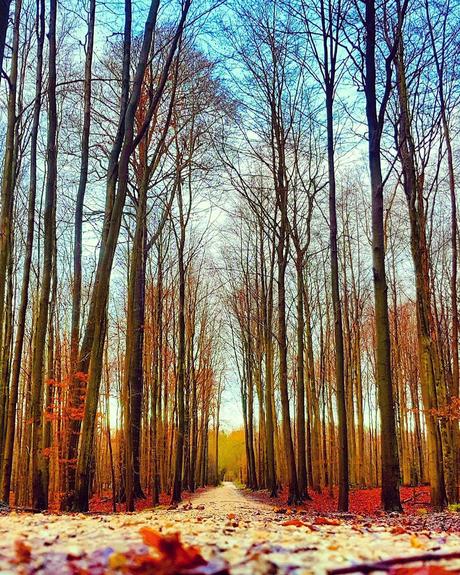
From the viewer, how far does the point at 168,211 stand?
1227 centimetres

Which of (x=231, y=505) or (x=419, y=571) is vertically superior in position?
(x=419, y=571)

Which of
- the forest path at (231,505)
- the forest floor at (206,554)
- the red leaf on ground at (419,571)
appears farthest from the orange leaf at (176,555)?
the forest path at (231,505)

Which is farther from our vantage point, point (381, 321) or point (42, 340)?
point (42, 340)

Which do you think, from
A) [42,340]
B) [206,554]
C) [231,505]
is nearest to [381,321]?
[42,340]

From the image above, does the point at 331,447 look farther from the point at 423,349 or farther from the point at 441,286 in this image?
the point at 423,349

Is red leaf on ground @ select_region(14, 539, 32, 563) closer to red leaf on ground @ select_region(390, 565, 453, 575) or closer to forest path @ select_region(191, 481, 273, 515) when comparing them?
red leaf on ground @ select_region(390, 565, 453, 575)

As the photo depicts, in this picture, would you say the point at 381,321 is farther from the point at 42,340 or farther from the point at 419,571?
the point at 419,571

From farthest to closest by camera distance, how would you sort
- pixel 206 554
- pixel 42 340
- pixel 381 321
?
pixel 42 340, pixel 381 321, pixel 206 554

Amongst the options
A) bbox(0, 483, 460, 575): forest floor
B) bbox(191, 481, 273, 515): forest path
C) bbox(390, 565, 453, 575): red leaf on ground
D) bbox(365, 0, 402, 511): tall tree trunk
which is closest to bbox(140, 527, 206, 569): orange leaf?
bbox(0, 483, 460, 575): forest floor

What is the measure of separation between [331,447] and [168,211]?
15.9 meters

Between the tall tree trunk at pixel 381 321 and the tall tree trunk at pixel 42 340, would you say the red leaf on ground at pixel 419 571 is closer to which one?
the tall tree trunk at pixel 381 321

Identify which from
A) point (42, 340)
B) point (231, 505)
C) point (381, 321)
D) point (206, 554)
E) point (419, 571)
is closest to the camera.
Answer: point (419, 571)

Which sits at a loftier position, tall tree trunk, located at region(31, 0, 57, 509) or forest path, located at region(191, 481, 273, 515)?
tall tree trunk, located at region(31, 0, 57, 509)

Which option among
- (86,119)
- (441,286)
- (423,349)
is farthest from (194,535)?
(441,286)
